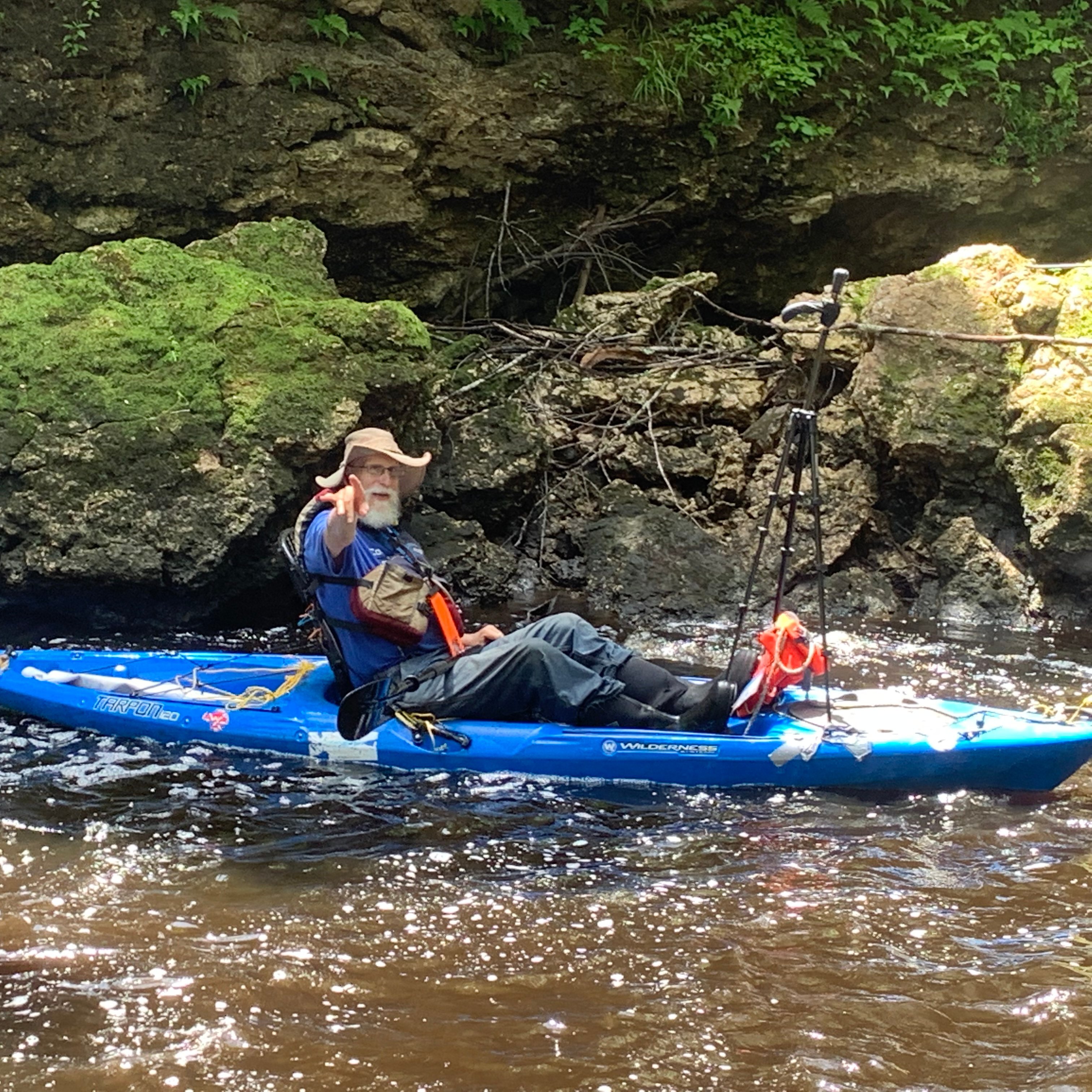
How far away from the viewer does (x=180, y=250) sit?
306 inches

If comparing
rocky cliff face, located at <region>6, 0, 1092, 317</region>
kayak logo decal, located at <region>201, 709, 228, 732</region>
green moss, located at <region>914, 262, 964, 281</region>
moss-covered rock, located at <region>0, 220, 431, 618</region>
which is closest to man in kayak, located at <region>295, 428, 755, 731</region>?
kayak logo decal, located at <region>201, 709, 228, 732</region>

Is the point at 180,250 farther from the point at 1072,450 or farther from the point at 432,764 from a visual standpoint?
the point at 1072,450

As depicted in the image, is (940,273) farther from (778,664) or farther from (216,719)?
(216,719)

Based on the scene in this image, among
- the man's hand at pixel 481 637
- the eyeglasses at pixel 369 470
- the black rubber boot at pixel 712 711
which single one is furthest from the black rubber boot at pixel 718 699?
the eyeglasses at pixel 369 470

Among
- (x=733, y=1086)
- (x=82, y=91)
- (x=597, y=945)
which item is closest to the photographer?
(x=733, y=1086)

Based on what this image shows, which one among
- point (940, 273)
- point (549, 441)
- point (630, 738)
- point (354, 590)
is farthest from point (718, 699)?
point (940, 273)

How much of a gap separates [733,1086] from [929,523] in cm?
577

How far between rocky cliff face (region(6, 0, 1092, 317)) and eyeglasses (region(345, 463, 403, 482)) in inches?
187

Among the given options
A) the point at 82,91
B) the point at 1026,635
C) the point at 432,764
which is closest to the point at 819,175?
the point at 1026,635

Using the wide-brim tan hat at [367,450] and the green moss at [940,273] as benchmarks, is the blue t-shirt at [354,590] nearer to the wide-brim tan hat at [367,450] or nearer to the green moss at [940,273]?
the wide-brim tan hat at [367,450]

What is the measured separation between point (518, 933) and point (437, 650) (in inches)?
73.5

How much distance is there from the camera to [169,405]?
688cm

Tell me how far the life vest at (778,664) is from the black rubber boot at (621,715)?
12.0 inches

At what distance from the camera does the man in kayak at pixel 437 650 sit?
491 centimetres
